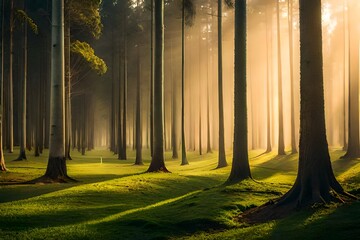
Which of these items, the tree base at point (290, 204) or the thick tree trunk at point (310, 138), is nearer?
the tree base at point (290, 204)

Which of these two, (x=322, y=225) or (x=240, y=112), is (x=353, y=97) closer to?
(x=240, y=112)

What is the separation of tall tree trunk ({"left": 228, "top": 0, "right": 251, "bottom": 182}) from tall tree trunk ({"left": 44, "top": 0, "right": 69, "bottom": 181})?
25.2 ft

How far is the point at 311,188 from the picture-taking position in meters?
12.8

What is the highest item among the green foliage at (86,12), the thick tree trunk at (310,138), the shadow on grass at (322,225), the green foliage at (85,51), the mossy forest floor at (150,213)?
the green foliage at (86,12)

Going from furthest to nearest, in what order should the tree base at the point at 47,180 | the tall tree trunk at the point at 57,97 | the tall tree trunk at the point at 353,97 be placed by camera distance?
1. the tall tree trunk at the point at 353,97
2. the tall tree trunk at the point at 57,97
3. the tree base at the point at 47,180

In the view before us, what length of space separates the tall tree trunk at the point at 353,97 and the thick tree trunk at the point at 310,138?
59.2 feet

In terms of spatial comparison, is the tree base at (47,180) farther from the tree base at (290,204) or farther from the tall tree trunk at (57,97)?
the tree base at (290,204)

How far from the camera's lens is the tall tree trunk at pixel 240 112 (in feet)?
67.3

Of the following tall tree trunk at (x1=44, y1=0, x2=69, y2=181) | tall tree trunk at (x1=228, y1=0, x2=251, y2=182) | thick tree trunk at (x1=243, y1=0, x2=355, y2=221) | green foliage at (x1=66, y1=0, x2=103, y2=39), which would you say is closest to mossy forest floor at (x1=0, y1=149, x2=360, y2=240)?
thick tree trunk at (x1=243, y1=0, x2=355, y2=221)

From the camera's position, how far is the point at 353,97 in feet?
102

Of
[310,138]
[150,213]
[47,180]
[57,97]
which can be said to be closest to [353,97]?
[310,138]

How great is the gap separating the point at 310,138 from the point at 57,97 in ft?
37.0

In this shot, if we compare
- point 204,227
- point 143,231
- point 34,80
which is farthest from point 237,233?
point 34,80

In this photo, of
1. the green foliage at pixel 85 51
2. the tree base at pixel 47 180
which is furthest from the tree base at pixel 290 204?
the green foliage at pixel 85 51
